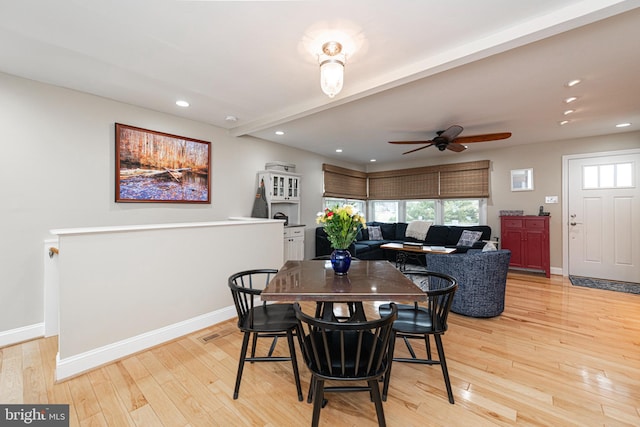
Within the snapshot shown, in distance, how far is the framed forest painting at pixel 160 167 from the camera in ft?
10.5

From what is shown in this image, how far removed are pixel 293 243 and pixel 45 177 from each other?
325cm

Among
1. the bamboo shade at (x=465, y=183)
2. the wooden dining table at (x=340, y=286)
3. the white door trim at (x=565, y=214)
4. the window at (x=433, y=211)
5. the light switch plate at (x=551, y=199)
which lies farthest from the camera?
the window at (x=433, y=211)

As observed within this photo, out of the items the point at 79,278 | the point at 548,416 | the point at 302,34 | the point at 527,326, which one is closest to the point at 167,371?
the point at 79,278

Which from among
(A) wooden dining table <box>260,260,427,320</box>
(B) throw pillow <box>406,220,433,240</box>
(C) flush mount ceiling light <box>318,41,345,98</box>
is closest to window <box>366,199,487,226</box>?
(B) throw pillow <box>406,220,433,240</box>

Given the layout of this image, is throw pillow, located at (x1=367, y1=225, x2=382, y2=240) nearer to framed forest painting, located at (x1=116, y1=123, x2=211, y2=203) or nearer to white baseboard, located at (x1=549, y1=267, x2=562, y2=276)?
white baseboard, located at (x1=549, y1=267, x2=562, y2=276)

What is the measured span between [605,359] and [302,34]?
3507 millimetres

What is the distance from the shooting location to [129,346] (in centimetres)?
234

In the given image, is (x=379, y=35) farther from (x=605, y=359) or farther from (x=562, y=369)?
(x=605, y=359)

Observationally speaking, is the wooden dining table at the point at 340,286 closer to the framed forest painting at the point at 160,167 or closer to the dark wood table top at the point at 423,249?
the framed forest painting at the point at 160,167

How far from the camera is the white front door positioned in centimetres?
444

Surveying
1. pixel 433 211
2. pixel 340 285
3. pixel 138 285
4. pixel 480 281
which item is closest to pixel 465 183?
pixel 433 211

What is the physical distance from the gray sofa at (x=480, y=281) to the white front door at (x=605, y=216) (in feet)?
10.2

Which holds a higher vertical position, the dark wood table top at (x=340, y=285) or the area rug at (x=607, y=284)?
the dark wood table top at (x=340, y=285)

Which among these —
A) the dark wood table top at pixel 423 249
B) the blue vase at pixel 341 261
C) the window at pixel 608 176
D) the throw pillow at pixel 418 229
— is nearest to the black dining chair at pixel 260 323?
the blue vase at pixel 341 261
